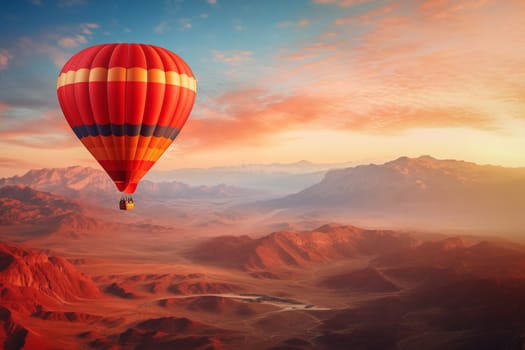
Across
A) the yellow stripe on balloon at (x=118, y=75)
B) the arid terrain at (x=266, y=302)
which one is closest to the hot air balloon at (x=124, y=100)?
the yellow stripe on balloon at (x=118, y=75)

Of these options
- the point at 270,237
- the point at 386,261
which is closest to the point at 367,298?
the point at 386,261

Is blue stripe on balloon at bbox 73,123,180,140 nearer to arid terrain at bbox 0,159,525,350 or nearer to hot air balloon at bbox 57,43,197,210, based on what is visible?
hot air balloon at bbox 57,43,197,210

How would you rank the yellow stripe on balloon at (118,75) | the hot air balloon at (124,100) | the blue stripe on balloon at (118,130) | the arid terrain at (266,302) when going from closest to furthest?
the yellow stripe on balloon at (118,75), the hot air balloon at (124,100), the blue stripe on balloon at (118,130), the arid terrain at (266,302)

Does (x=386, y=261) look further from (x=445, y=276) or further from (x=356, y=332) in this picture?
(x=356, y=332)

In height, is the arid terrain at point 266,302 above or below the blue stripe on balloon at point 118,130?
below

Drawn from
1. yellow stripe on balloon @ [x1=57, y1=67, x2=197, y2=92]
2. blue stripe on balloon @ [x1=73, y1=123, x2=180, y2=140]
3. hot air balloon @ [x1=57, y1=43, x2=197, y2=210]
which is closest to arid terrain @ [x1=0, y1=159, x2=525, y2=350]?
hot air balloon @ [x1=57, y1=43, x2=197, y2=210]

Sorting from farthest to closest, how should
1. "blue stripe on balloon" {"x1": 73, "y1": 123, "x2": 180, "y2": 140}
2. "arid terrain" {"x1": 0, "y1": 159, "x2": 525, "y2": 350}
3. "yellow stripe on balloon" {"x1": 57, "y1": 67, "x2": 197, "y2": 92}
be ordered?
"arid terrain" {"x1": 0, "y1": 159, "x2": 525, "y2": 350} → "blue stripe on balloon" {"x1": 73, "y1": 123, "x2": 180, "y2": 140} → "yellow stripe on balloon" {"x1": 57, "y1": 67, "x2": 197, "y2": 92}

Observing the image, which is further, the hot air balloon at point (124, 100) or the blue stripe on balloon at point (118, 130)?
the blue stripe on balloon at point (118, 130)

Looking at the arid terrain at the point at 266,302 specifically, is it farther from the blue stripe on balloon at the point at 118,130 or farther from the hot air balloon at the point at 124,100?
the blue stripe on balloon at the point at 118,130

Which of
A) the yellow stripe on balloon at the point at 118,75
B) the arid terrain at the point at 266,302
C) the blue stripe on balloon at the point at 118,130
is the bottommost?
the arid terrain at the point at 266,302
